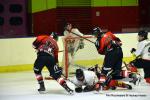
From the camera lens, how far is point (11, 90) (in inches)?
357

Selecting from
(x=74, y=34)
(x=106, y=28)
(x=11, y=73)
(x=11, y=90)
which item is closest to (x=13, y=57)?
(x=11, y=73)

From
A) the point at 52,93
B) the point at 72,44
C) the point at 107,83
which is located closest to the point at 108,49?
the point at 107,83

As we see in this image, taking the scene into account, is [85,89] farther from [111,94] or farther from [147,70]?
[147,70]

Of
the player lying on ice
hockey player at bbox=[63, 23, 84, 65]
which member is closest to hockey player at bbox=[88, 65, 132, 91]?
the player lying on ice

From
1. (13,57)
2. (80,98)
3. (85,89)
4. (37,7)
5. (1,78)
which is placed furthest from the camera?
(37,7)

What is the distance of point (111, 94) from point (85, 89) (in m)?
0.51

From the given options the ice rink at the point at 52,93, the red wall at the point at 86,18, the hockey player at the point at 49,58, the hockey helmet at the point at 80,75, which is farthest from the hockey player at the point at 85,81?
the red wall at the point at 86,18

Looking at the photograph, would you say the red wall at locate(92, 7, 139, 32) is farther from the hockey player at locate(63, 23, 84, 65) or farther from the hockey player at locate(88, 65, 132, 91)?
the hockey player at locate(88, 65, 132, 91)

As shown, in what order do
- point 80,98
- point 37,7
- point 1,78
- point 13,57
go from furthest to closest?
point 37,7, point 13,57, point 1,78, point 80,98

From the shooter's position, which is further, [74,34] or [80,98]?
[74,34]

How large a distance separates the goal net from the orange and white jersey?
1.74 metres

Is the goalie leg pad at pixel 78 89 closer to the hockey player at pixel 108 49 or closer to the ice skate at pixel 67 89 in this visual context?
the ice skate at pixel 67 89

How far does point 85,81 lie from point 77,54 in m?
2.37

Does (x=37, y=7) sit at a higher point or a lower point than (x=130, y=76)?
higher
